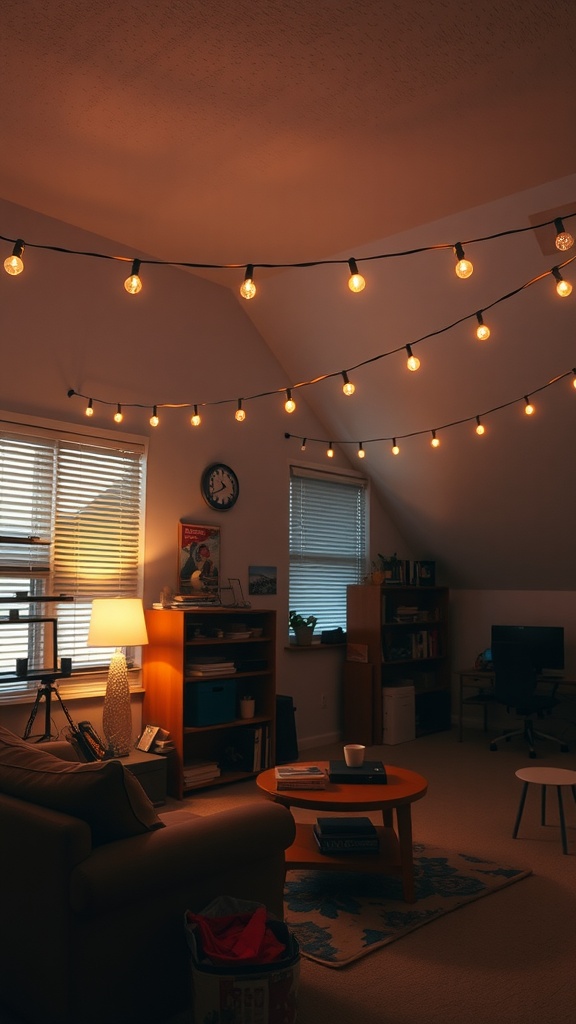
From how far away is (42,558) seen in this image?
16.0ft

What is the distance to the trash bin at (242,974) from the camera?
223 centimetres

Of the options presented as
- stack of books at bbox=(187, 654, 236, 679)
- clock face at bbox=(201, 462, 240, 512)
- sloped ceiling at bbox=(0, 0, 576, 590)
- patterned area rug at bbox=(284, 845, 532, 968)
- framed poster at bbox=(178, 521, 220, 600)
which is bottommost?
patterned area rug at bbox=(284, 845, 532, 968)

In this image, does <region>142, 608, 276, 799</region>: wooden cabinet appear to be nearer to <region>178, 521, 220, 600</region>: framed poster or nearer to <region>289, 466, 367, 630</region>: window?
<region>178, 521, 220, 600</region>: framed poster

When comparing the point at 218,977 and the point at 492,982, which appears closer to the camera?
the point at 218,977

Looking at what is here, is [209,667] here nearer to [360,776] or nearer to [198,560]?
[198,560]

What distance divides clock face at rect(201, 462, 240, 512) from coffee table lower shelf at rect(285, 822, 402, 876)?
9.06 ft

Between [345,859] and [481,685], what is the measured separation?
13.3ft

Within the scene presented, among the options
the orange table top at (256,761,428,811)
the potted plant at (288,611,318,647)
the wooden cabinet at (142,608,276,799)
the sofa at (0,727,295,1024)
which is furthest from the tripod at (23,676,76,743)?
the potted plant at (288,611,318,647)

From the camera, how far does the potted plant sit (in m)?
6.49

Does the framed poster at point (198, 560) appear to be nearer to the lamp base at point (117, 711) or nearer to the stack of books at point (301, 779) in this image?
the lamp base at point (117, 711)

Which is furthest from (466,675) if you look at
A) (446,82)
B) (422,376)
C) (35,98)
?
(35,98)

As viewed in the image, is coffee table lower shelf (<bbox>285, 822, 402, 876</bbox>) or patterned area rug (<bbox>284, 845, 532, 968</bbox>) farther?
coffee table lower shelf (<bbox>285, 822, 402, 876</bbox>)

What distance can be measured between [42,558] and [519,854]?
Answer: 10.4 ft

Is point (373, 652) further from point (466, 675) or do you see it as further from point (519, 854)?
point (519, 854)
